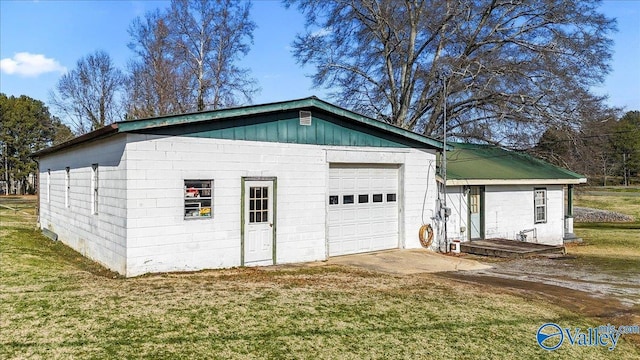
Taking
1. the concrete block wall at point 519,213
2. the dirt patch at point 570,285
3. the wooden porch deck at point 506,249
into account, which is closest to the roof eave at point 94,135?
the dirt patch at point 570,285

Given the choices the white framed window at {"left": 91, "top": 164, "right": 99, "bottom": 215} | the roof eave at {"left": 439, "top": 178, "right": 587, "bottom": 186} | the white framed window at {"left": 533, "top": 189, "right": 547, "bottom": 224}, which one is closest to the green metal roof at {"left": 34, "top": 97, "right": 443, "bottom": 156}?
the white framed window at {"left": 91, "top": 164, "right": 99, "bottom": 215}

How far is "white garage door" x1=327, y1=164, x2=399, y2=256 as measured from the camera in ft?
40.5

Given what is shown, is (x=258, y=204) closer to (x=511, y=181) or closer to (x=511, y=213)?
(x=511, y=181)

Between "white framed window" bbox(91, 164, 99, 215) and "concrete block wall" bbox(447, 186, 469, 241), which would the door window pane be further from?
"concrete block wall" bbox(447, 186, 469, 241)

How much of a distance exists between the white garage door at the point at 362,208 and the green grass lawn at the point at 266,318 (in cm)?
283

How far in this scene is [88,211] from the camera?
1166cm

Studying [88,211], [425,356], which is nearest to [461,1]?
[88,211]

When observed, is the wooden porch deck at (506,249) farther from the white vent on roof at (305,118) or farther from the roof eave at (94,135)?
the roof eave at (94,135)

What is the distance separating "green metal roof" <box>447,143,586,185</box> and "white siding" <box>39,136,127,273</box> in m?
9.91

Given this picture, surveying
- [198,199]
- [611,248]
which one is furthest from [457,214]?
[198,199]

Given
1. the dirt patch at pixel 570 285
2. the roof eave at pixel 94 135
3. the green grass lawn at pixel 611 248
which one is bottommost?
the green grass lawn at pixel 611 248

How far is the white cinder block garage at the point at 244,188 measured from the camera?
9.19 m

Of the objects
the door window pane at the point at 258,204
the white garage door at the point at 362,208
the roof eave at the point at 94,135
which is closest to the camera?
the roof eave at the point at 94,135

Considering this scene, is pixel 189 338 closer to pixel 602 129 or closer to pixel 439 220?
pixel 439 220
